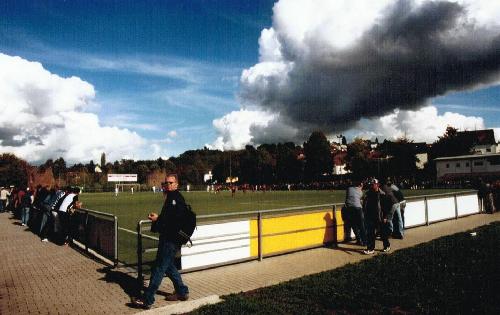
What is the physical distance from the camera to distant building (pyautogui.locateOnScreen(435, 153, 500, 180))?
66.6 m

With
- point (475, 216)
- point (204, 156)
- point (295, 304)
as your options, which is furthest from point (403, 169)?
point (204, 156)

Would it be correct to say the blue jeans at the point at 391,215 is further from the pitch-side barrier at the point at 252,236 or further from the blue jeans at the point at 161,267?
the blue jeans at the point at 161,267

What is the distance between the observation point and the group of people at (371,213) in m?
9.55

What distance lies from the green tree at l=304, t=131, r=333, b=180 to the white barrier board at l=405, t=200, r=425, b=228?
6792 centimetres

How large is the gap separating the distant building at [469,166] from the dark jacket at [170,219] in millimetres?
71490

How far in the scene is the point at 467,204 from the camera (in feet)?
55.8

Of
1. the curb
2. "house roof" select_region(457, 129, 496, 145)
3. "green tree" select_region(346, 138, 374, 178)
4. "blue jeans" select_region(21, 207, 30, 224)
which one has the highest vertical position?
"house roof" select_region(457, 129, 496, 145)

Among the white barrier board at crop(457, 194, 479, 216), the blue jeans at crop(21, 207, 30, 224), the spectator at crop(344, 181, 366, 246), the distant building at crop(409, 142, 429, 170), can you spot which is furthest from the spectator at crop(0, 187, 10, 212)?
the distant building at crop(409, 142, 429, 170)

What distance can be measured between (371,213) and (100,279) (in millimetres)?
6332

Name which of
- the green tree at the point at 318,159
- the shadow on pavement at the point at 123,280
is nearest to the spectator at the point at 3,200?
the shadow on pavement at the point at 123,280

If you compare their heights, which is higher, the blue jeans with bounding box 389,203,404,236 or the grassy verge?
the blue jeans with bounding box 389,203,404,236

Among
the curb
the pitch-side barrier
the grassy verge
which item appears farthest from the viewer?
the pitch-side barrier

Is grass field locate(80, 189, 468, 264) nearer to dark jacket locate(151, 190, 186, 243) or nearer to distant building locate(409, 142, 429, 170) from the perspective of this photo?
dark jacket locate(151, 190, 186, 243)

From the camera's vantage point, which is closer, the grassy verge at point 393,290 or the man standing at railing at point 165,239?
the grassy verge at point 393,290
